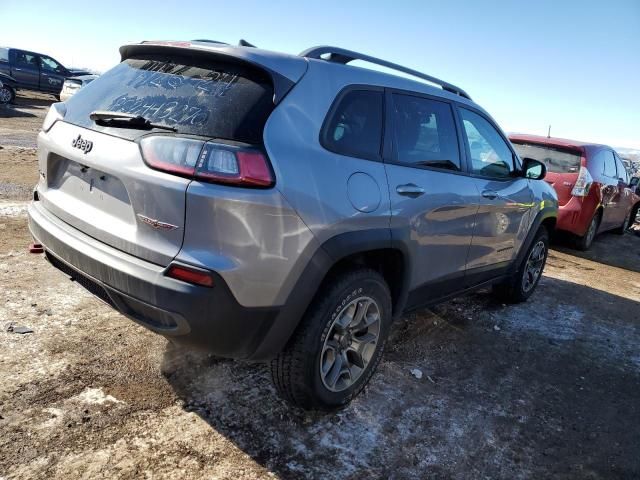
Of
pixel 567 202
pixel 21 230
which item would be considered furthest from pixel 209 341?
pixel 567 202

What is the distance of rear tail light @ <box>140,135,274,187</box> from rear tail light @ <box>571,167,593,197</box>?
633 centimetres

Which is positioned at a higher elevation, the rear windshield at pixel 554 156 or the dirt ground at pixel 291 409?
the rear windshield at pixel 554 156

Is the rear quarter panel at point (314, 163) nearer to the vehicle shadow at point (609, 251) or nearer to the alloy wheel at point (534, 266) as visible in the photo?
the alloy wheel at point (534, 266)

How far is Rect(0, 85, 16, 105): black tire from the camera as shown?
17.5 m

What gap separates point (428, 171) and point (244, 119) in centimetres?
134

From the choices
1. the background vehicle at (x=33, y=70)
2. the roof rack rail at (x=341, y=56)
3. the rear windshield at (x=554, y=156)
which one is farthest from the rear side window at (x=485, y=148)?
the background vehicle at (x=33, y=70)

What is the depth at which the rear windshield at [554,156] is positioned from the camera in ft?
23.9

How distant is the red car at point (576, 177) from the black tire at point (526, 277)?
2373 millimetres

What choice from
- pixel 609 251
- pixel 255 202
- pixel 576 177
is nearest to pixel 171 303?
pixel 255 202

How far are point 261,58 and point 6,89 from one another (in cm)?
1895

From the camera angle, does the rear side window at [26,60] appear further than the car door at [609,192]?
Yes

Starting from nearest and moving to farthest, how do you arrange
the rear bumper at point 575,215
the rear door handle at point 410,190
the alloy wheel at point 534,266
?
the rear door handle at point 410,190 < the alloy wheel at point 534,266 < the rear bumper at point 575,215

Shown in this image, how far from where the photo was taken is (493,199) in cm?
386

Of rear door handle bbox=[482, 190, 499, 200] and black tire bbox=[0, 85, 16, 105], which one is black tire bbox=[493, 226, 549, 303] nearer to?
rear door handle bbox=[482, 190, 499, 200]
